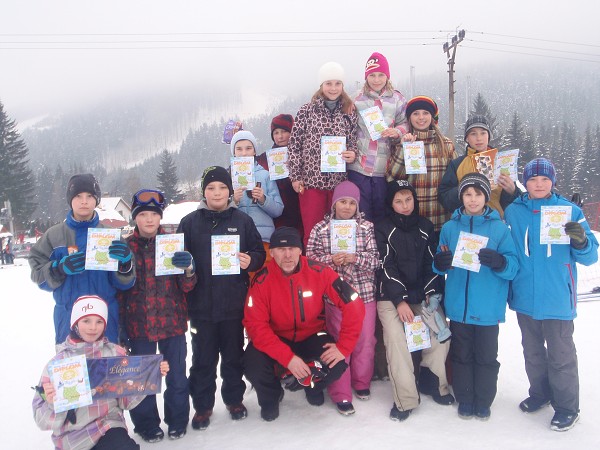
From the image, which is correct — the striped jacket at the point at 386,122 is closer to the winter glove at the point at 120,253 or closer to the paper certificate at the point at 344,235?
the paper certificate at the point at 344,235

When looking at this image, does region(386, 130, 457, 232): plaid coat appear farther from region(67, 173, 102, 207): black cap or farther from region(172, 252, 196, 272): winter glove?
region(67, 173, 102, 207): black cap

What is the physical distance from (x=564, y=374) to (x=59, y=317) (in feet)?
14.4

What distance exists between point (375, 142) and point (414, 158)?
52 centimetres

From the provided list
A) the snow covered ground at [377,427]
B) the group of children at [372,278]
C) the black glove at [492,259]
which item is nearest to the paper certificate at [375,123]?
the group of children at [372,278]

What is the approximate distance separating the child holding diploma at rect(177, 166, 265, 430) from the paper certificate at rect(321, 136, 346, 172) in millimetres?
1148

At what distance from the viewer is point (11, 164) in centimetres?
5450

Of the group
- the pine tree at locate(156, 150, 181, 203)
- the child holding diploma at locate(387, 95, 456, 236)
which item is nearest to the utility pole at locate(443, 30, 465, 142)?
the child holding diploma at locate(387, 95, 456, 236)

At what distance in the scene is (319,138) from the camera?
493 cm

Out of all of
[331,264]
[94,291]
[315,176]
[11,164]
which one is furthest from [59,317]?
[11,164]

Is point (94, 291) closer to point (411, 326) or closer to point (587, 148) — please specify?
point (411, 326)

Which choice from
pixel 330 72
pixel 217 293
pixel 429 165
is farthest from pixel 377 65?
pixel 217 293

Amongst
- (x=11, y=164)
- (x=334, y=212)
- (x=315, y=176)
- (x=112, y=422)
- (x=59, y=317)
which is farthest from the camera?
(x=11, y=164)

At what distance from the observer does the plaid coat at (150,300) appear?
12.2 ft

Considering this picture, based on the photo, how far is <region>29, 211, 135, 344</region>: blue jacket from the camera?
3.52 metres
